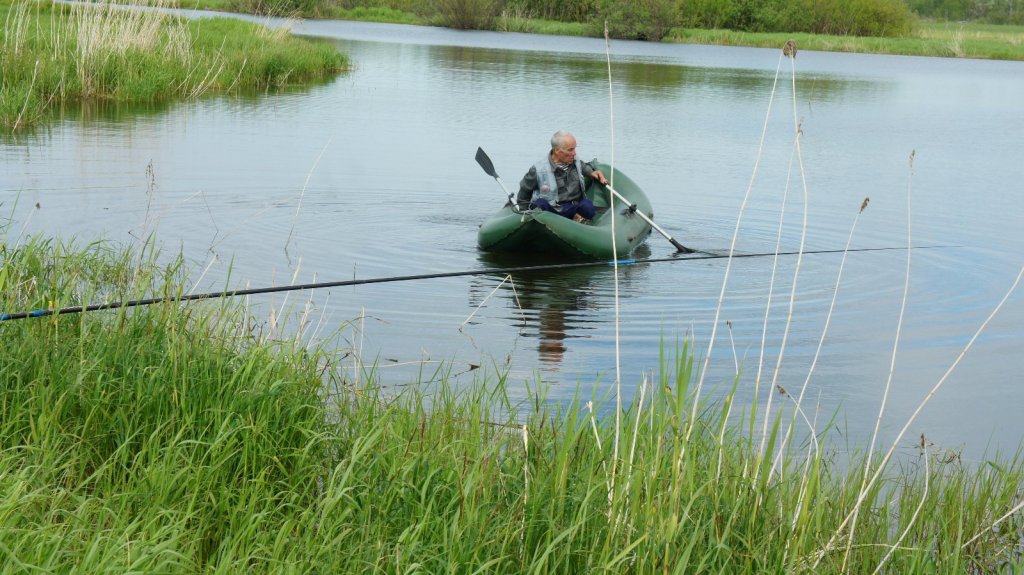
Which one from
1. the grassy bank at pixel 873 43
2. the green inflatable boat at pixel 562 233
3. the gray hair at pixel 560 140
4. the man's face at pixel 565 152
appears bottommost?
the green inflatable boat at pixel 562 233

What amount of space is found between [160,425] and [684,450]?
1.78m

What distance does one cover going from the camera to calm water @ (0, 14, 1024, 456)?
7.00 metres

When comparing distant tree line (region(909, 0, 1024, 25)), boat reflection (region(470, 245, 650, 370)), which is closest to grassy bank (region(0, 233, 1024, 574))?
boat reflection (region(470, 245, 650, 370))

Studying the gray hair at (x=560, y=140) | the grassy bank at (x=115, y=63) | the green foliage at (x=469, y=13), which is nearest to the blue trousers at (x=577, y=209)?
the gray hair at (x=560, y=140)

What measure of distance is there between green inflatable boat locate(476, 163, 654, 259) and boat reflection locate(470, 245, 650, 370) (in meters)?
0.15

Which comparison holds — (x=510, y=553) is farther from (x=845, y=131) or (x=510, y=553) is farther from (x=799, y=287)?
(x=845, y=131)

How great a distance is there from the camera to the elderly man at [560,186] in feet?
33.0

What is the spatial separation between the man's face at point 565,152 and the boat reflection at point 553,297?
86 cm

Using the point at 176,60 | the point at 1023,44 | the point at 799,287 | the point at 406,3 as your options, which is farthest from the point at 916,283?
the point at 406,3

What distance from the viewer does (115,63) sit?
17.6m

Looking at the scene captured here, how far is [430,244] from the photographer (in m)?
10.2

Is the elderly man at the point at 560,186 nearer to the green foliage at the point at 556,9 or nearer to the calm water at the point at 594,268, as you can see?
the calm water at the point at 594,268

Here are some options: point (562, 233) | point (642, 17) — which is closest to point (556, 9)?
point (642, 17)

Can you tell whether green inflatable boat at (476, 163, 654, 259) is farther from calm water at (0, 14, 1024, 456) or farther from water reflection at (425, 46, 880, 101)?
water reflection at (425, 46, 880, 101)
